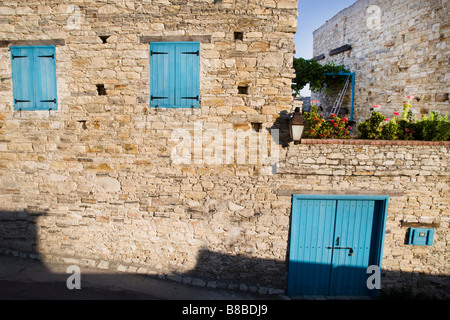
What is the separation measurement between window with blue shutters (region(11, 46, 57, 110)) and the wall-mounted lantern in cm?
472

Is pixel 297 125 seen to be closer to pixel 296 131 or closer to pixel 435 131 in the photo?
pixel 296 131

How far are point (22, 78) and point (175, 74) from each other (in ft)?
10.4

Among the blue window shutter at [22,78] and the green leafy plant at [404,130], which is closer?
the green leafy plant at [404,130]

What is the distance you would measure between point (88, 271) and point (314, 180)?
4.94m

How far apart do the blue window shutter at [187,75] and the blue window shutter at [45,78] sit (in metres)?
2.53

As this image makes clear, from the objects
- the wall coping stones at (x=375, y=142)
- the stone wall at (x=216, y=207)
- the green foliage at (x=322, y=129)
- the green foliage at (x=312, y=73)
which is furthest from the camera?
the green foliage at (x=312, y=73)

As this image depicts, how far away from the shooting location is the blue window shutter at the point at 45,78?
5.25m

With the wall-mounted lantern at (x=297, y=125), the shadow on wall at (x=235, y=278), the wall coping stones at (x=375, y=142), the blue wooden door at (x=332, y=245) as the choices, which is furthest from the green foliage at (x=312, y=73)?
the shadow on wall at (x=235, y=278)

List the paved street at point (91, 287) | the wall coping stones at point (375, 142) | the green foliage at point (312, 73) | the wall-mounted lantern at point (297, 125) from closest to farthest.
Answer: the wall-mounted lantern at point (297, 125)
the paved street at point (91, 287)
the wall coping stones at point (375, 142)
the green foliage at point (312, 73)

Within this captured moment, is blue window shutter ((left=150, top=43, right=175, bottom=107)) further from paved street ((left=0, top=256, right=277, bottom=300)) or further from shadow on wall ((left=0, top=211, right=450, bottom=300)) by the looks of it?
paved street ((left=0, top=256, right=277, bottom=300))

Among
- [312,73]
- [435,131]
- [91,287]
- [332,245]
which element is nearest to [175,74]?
[91,287]

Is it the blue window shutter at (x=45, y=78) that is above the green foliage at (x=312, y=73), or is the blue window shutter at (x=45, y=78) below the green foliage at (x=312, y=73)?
below

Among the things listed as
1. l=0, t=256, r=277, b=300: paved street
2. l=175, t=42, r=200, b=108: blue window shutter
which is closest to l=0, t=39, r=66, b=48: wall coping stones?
l=175, t=42, r=200, b=108: blue window shutter

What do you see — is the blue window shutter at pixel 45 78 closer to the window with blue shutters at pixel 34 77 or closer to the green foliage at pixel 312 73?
the window with blue shutters at pixel 34 77
